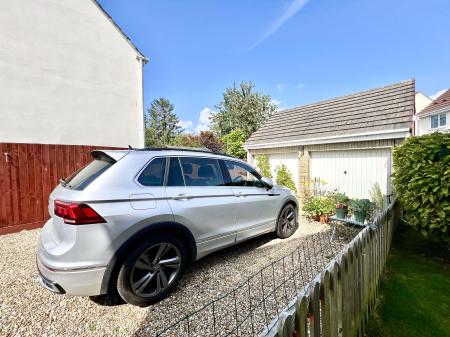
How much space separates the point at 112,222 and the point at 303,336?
2075 mm

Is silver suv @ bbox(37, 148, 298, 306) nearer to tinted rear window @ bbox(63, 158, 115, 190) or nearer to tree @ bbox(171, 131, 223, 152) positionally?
tinted rear window @ bbox(63, 158, 115, 190)

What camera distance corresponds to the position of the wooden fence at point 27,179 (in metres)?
5.51

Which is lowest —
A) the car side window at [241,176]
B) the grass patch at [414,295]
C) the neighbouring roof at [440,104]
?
the grass patch at [414,295]

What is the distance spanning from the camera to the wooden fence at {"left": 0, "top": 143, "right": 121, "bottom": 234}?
18.1 ft

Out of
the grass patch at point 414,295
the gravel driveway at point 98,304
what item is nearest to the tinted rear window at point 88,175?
the gravel driveway at point 98,304

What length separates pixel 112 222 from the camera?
8.14 ft

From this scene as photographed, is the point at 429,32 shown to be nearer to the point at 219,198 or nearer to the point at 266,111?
the point at 219,198

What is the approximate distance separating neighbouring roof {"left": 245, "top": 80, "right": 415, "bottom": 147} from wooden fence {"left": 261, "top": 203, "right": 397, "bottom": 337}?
5688mm

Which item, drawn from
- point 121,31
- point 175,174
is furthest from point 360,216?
point 121,31

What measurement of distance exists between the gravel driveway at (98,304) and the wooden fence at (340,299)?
156 cm

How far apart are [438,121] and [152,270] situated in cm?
2804

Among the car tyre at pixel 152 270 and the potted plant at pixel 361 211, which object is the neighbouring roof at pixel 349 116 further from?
the car tyre at pixel 152 270

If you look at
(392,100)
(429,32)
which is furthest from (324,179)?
(429,32)

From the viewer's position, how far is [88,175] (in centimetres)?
279
